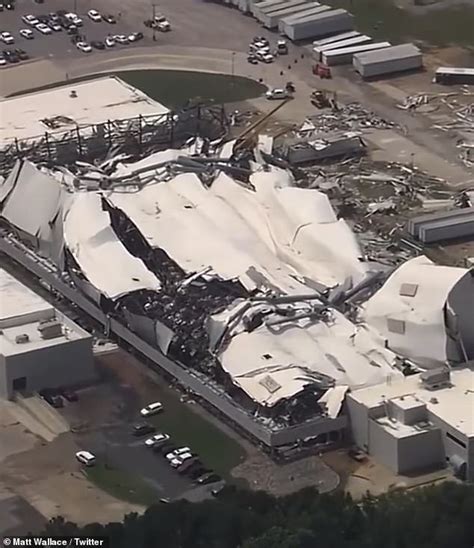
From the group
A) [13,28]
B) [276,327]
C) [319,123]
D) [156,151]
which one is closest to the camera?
[276,327]

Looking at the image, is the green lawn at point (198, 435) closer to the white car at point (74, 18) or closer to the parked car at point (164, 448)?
the parked car at point (164, 448)

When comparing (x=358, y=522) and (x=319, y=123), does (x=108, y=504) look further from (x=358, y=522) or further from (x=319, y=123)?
(x=319, y=123)

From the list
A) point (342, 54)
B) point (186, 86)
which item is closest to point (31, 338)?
point (186, 86)

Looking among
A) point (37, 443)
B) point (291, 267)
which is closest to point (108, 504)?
point (37, 443)

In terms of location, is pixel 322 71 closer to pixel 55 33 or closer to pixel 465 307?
pixel 55 33

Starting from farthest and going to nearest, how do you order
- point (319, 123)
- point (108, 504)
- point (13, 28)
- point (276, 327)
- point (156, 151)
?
point (13, 28) < point (319, 123) < point (156, 151) < point (276, 327) < point (108, 504)

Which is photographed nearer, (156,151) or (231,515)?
(231,515)
